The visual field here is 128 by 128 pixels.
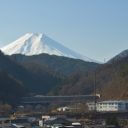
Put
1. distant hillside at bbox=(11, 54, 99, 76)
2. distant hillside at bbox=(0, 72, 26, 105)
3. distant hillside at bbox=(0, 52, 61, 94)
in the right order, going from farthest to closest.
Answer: distant hillside at bbox=(11, 54, 99, 76)
distant hillside at bbox=(0, 52, 61, 94)
distant hillside at bbox=(0, 72, 26, 105)

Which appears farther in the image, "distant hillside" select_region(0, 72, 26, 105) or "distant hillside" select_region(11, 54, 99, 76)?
"distant hillside" select_region(11, 54, 99, 76)

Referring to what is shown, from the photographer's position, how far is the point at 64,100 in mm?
67250

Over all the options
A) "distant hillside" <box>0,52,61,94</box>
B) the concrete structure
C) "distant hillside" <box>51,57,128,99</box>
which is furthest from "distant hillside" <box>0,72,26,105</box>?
"distant hillside" <box>0,52,61,94</box>

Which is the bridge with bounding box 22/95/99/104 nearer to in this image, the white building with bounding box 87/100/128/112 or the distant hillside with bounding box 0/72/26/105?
the distant hillside with bounding box 0/72/26/105

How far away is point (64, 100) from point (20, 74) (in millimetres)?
20726

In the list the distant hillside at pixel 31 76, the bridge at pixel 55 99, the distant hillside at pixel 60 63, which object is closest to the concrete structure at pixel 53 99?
the bridge at pixel 55 99

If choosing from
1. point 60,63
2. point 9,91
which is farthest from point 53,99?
point 60,63

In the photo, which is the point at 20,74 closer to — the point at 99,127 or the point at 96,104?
the point at 96,104

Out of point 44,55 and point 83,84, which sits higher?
point 44,55

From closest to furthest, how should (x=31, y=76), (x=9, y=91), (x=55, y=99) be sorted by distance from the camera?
(x=9, y=91)
(x=55, y=99)
(x=31, y=76)

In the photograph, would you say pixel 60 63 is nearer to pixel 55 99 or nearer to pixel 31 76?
pixel 31 76

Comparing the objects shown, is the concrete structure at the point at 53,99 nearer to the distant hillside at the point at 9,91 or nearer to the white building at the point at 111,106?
the distant hillside at the point at 9,91

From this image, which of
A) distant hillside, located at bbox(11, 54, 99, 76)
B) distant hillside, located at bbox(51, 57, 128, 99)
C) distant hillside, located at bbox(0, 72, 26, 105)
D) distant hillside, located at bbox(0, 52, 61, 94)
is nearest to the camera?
distant hillside, located at bbox(0, 72, 26, 105)

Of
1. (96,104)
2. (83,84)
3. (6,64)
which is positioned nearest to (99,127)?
(96,104)
